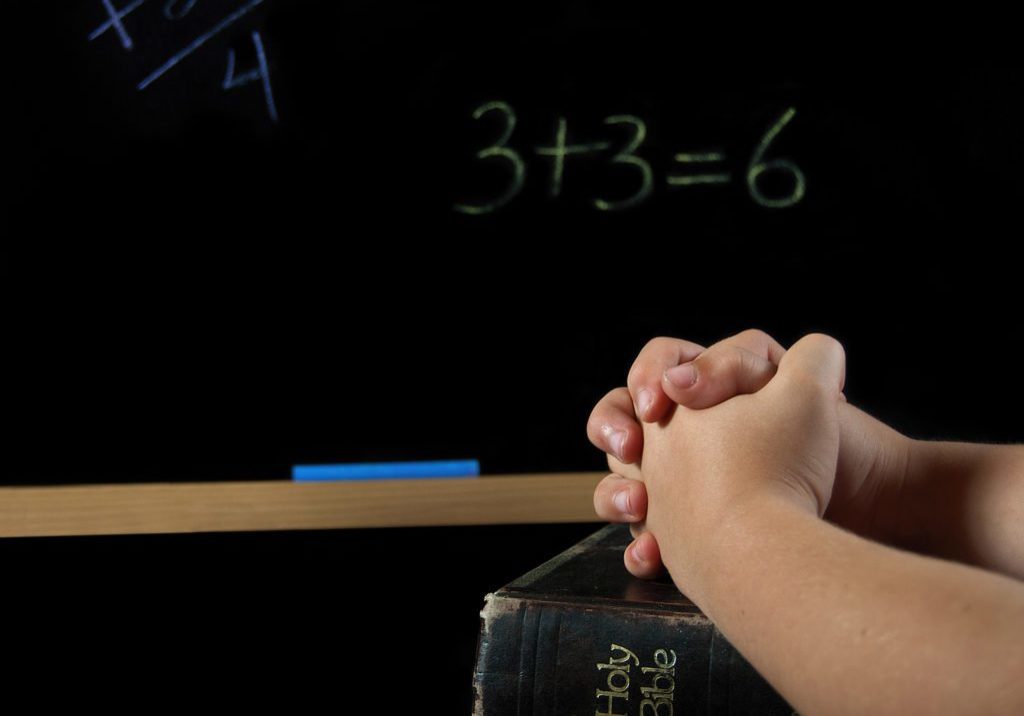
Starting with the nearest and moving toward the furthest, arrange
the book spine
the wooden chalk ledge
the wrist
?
the wrist, the book spine, the wooden chalk ledge

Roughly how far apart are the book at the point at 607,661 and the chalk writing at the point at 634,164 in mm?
777

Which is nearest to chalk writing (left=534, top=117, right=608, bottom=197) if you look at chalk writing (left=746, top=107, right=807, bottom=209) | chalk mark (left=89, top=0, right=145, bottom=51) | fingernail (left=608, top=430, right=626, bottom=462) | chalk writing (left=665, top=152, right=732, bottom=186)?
chalk writing (left=665, top=152, right=732, bottom=186)

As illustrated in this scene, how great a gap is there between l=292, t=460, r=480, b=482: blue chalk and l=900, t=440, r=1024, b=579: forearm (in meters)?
0.67

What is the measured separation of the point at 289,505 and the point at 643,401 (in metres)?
0.67

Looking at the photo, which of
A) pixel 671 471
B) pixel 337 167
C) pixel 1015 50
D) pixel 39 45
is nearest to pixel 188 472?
pixel 337 167

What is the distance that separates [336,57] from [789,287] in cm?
69

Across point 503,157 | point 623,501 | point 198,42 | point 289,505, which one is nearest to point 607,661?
point 623,501

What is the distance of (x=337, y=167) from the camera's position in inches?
50.0

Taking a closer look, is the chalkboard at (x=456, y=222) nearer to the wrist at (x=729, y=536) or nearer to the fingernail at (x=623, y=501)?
the fingernail at (x=623, y=501)

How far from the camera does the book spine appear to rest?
0.58 m

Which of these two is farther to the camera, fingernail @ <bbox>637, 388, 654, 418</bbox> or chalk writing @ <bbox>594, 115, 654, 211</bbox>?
chalk writing @ <bbox>594, 115, 654, 211</bbox>

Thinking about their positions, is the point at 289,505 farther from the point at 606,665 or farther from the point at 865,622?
the point at 865,622

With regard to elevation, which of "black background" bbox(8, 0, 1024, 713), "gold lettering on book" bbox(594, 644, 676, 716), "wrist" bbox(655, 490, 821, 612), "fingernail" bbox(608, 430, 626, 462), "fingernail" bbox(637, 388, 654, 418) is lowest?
"gold lettering on book" bbox(594, 644, 676, 716)

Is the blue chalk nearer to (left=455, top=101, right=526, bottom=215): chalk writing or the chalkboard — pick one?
the chalkboard
